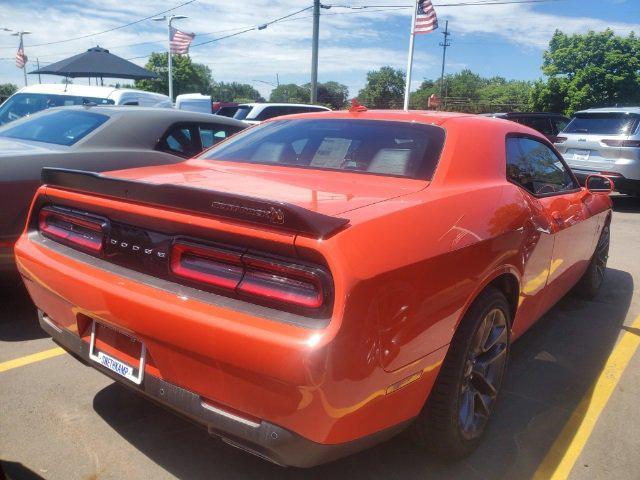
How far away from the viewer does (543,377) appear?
10.6ft

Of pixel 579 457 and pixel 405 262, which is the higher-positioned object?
pixel 405 262

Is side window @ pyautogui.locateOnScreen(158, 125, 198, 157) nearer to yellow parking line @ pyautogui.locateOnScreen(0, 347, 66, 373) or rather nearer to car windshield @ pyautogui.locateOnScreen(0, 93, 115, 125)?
yellow parking line @ pyautogui.locateOnScreen(0, 347, 66, 373)

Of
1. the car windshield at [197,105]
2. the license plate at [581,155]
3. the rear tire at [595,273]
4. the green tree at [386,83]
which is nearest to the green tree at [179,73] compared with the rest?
the green tree at [386,83]

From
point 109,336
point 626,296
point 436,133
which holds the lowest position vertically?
point 626,296

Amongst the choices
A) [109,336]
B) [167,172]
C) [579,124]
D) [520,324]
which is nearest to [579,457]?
[520,324]

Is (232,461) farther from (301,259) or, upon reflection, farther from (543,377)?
(543,377)

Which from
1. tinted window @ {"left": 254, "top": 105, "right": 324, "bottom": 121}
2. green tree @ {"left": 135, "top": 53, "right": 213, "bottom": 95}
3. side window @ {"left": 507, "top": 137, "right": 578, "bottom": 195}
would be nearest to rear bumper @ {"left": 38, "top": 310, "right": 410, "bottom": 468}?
side window @ {"left": 507, "top": 137, "right": 578, "bottom": 195}

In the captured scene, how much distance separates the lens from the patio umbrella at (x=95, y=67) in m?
14.7

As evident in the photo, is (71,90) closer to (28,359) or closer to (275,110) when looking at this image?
(275,110)

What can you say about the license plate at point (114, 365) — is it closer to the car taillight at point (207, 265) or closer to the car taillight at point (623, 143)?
the car taillight at point (207, 265)

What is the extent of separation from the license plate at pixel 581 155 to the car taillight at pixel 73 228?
964 centimetres

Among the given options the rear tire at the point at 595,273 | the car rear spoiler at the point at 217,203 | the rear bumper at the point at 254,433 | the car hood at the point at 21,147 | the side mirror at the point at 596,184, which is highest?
the car rear spoiler at the point at 217,203

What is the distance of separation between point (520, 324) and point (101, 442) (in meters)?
2.14

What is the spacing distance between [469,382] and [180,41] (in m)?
23.0
